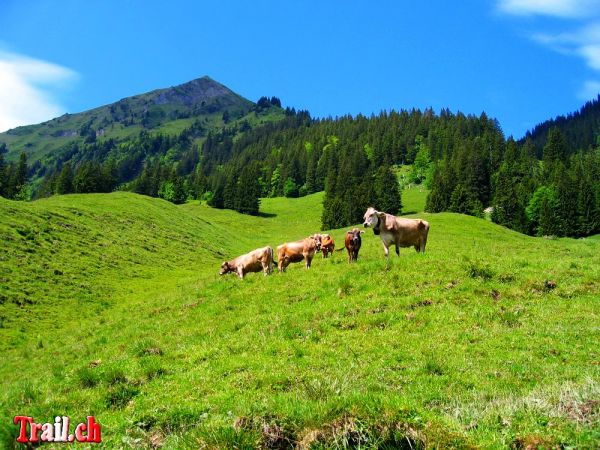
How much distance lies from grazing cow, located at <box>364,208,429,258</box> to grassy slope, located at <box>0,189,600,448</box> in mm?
3280

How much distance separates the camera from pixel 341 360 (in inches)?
440

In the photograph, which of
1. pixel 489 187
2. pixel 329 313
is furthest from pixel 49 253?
pixel 489 187

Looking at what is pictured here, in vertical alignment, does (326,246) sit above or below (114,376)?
above

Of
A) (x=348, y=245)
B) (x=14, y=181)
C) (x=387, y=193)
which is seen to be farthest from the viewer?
(x=387, y=193)

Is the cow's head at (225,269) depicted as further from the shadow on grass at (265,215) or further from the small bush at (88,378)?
the shadow on grass at (265,215)

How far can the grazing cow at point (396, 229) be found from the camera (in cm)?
2173

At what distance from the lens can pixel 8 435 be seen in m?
7.34

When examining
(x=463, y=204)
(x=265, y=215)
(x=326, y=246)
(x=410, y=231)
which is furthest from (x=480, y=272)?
(x=265, y=215)

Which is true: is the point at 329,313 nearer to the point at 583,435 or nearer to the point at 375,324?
the point at 375,324

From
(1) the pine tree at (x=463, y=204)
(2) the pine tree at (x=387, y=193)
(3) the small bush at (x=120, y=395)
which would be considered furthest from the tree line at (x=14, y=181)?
(3) the small bush at (x=120, y=395)

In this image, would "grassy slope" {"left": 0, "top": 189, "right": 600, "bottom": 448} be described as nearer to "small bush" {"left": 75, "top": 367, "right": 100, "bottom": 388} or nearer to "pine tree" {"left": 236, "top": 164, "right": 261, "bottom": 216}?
"small bush" {"left": 75, "top": 367, "right": 100, "bottom": 388}

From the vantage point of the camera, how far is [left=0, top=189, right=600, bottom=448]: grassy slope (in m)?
6.11

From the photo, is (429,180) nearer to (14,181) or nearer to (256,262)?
(14,181)

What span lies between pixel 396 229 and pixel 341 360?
488 inches
